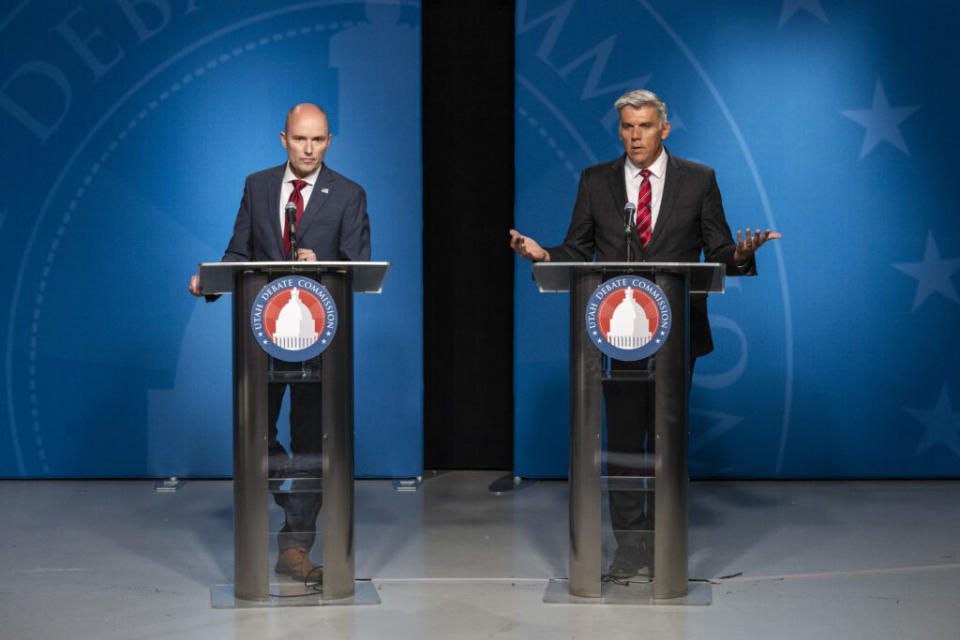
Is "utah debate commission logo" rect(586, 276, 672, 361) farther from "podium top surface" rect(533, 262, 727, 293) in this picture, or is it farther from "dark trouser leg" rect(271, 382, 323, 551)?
"dark trouser leg" rect(271, 382, 323, 551)

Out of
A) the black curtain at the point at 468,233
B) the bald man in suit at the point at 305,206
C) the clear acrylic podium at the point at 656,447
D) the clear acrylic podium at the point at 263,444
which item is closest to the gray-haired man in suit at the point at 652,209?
the clear acrylic podium at the point at 656,447

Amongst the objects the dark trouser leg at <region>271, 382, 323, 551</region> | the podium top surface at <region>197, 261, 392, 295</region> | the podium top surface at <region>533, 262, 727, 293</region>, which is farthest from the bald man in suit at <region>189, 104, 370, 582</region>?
the podium top surface at <region>533, 262, 727, 293</region>

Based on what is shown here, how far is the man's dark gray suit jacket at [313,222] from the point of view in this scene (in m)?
4.04

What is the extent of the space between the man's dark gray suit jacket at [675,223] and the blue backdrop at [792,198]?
1615 mm

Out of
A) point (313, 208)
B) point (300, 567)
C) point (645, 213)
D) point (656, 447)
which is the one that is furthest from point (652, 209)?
point (300, 567)

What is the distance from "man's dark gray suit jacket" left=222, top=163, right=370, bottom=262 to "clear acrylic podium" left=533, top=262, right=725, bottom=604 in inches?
33.1

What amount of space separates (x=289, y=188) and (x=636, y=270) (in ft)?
4.52

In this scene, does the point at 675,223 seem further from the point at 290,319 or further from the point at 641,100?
the point at 290,319

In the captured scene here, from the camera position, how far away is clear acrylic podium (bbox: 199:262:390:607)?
351 cm

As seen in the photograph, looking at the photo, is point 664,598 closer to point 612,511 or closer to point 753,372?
point 612,511

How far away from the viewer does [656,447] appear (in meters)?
3.57

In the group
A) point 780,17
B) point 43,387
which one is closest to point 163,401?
point 43,387

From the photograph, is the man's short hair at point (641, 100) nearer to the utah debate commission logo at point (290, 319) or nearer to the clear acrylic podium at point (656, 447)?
the clear acrylic podium at point (656, 447)

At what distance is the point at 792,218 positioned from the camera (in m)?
5.76
